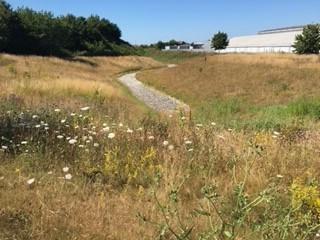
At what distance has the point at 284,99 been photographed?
31.0 metres

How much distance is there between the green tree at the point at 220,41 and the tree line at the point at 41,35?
111ft

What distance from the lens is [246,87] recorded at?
37.6 m

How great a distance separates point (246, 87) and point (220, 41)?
92293 mm

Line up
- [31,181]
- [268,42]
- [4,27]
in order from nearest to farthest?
[31,181] → [4,27] → [268,42]

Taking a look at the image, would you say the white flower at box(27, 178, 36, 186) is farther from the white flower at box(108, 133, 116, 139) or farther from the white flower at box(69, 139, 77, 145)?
the white flower at box(108, 133, 116, 139)

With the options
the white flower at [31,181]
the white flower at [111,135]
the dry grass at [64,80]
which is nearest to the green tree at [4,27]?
the dry grass at [64,80]

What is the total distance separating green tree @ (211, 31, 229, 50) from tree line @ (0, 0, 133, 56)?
3385cm

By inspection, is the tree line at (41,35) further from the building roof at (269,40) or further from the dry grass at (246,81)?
the building roof at (269,40)

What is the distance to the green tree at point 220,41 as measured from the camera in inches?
5059

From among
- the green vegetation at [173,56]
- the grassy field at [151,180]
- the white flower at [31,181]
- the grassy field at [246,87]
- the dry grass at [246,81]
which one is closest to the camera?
the grassy field at [151,180]

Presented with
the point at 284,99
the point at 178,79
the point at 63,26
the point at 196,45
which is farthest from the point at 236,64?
the point at 196,45

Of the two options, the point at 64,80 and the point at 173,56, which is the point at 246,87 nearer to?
the point at 64,80

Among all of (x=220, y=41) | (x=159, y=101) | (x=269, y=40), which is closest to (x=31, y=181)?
(x=159, y=101)

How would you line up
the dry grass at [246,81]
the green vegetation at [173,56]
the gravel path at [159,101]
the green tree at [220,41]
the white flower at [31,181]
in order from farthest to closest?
the green tree at [220,41]
the green vegetation at [173,56]
the dry grass at [246,81]
the gravel path at [159,101]
the white flower at [31,181]
